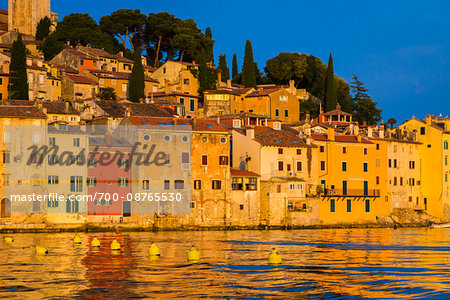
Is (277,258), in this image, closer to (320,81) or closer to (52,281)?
(52,281)

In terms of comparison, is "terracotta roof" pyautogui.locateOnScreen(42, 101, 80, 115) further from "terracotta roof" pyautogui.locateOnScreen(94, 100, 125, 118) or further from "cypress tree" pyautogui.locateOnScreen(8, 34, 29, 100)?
"cypress tree" pyautogui.locateOnScreen(8, 34, 29, 100)

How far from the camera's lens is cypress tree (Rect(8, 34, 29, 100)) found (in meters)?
77.4

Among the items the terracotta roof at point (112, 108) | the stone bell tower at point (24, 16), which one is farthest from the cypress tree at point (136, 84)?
the stone bell tower at point (24, 16)

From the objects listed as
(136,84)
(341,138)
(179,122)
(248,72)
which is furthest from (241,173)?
(248,72)

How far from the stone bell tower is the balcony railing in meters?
60.9

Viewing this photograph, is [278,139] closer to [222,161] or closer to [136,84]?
[222,161]

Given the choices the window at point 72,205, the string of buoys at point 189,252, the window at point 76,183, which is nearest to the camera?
the string of buoys at point 189,252

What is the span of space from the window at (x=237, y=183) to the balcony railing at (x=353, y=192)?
9.38 metres

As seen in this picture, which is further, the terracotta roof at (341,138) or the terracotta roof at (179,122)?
the terracotta roof at (341,138)

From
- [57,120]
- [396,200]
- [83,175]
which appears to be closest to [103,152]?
[83,175]

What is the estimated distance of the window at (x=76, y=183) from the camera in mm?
63844

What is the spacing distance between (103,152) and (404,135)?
115 feet

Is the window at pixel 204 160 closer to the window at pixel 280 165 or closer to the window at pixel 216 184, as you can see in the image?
the window at pixel 216 184

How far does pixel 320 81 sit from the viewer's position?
350 ft
